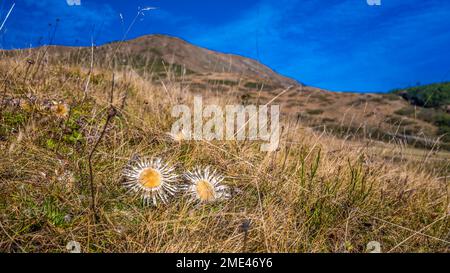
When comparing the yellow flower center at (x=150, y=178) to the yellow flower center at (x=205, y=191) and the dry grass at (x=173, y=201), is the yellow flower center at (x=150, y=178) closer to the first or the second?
the dry grass at (x=173, y=201)

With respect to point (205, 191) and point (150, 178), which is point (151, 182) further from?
point (205, 191)

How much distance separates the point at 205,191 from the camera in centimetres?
256

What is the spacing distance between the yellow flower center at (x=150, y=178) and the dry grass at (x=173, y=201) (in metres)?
0.14

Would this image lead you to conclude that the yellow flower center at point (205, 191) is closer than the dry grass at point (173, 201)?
No

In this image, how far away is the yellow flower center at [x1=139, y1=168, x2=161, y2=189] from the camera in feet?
8.18

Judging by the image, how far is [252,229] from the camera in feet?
7.31

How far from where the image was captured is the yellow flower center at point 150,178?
98.2 inches

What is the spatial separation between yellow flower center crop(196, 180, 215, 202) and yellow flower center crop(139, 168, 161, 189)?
0.27 m

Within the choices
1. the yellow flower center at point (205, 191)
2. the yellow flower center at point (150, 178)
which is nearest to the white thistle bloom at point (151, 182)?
the yellow flower center at point (150, 178)

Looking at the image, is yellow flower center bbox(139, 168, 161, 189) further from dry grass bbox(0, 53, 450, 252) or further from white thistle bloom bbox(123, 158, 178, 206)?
dry grass bbox(0, 53, 450, 252)

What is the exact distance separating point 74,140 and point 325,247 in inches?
81.9

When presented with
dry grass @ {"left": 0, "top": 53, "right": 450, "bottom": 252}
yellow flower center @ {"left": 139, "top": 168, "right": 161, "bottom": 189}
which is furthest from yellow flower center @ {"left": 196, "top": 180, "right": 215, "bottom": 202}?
yellow flower center @ {"left": 139, "top": 168, "right": 161, "bottom": 189}

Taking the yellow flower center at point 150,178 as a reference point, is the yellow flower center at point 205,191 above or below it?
below
